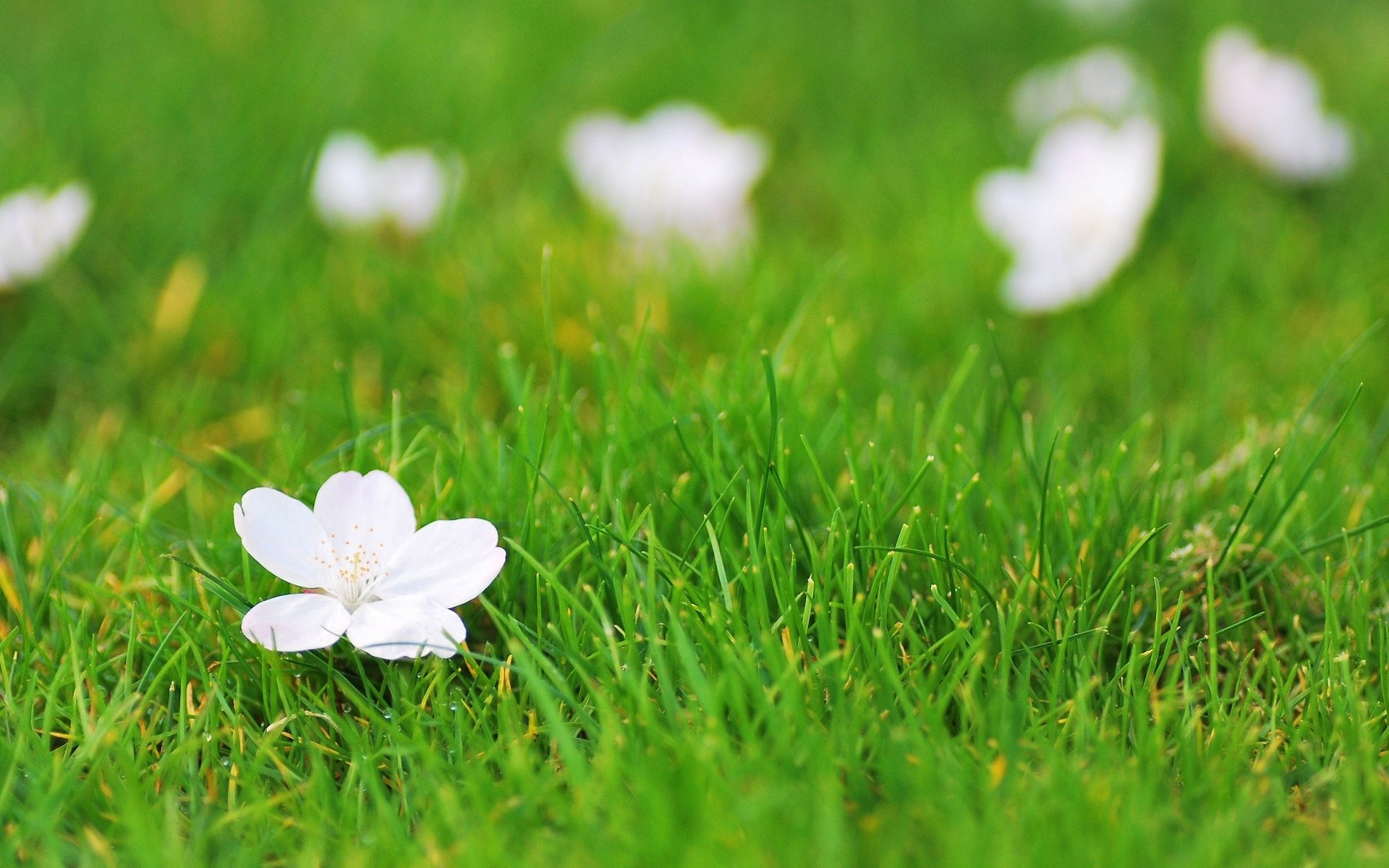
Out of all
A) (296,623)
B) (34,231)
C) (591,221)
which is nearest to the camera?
(296,623)

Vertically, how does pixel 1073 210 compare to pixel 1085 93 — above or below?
below

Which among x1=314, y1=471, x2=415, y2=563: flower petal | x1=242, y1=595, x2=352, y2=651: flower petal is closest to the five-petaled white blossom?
x1=314, y1=471, x2=415, y2=563: flower petal

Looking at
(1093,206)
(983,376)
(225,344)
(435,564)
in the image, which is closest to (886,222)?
(1093,206)

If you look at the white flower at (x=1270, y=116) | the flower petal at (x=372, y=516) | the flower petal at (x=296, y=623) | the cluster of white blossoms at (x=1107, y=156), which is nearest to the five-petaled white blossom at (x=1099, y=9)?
the cluster of white blossoms at (x=1107, y=156)

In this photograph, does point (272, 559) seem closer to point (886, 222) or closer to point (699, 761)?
point (699, 761)

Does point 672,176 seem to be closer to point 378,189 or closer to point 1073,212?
point 378,189

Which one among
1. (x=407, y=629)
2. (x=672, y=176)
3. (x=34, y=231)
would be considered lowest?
(x=407, y=629)

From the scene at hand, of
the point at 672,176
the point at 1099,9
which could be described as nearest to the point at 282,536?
the point at 672,176
